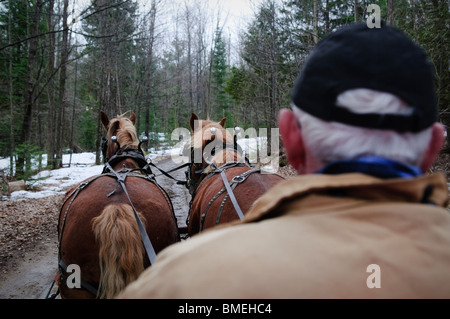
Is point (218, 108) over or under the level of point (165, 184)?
over

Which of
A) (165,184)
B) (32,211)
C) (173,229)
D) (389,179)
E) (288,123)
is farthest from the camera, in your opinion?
(165,184)

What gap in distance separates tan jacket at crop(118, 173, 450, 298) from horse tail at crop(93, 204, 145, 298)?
1.72 metres

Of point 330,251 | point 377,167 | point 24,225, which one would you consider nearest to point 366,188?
point 377,167

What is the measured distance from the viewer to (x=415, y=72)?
81 cm

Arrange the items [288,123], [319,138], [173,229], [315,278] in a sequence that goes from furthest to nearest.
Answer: [173,229] < [288,123] < [319,138] < [315,278]

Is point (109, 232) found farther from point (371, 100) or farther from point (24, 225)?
point (24, 225)

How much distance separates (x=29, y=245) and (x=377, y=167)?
22.5ft

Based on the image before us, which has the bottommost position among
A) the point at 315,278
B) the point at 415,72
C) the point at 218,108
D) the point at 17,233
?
the point at 17,233

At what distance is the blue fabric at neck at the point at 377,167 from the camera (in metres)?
0.78

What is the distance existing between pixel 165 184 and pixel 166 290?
11.2m

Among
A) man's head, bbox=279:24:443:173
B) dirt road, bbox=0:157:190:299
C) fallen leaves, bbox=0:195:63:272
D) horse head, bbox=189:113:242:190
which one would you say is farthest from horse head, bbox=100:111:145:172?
man's head, bbox=279:24:443:173

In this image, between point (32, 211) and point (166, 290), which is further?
point (32, 211)
